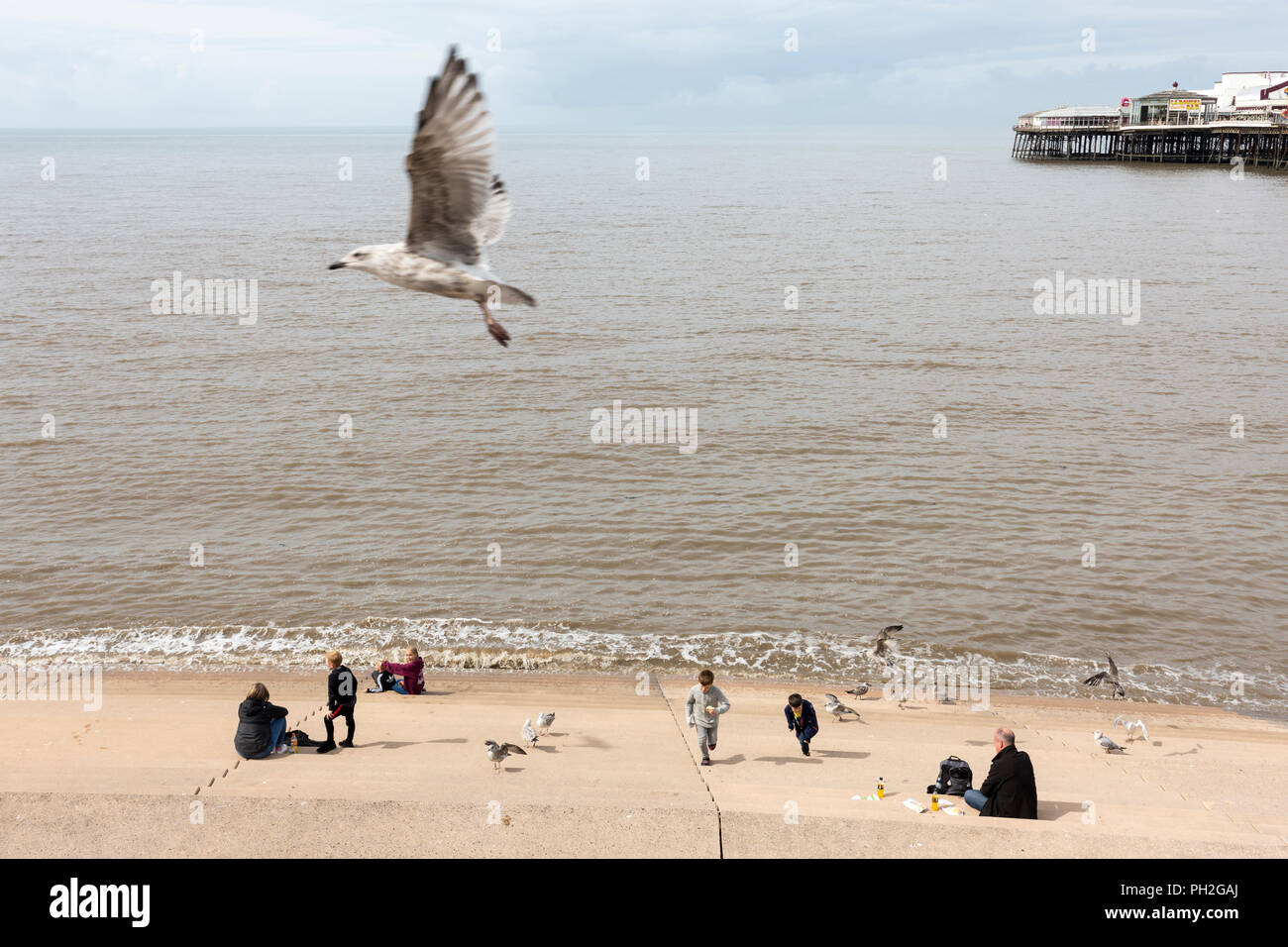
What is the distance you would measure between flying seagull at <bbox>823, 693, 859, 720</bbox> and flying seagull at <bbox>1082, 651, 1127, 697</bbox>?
424 cm

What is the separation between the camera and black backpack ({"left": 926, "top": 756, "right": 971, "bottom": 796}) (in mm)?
13320

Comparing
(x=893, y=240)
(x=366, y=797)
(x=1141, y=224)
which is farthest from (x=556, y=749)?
(x=1141, y=224)

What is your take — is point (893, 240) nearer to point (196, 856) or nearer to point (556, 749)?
point (556, 749)

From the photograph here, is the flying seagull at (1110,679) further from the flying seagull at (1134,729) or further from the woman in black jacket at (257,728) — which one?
the woman in black jacket at (257,728)

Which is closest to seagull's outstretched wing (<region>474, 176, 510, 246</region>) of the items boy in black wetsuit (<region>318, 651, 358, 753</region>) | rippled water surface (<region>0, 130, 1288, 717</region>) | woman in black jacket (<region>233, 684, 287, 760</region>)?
woman in black jacket (<region>233, 684, 287, 760</region>)

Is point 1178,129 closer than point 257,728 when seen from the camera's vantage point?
No

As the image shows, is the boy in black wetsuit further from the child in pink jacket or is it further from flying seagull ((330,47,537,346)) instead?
flying seagull ((330,47,537,346))

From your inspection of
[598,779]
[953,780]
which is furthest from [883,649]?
[598,779]

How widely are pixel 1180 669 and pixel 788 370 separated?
1886 cm

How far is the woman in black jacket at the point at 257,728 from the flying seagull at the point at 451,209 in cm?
954

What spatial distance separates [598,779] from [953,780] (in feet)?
14.8

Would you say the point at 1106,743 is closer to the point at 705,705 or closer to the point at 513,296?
the point at 705,705

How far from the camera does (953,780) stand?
13344 millimetres

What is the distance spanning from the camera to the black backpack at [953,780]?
524 inches
